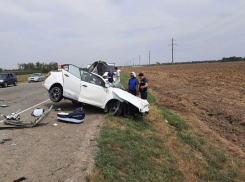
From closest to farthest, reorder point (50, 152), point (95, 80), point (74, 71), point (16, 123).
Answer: point (50, 152) → point (16, 123) → point (95, 80) → point (74, 71)

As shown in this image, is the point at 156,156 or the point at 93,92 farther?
the point at 93,92

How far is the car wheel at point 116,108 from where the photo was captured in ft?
32.4

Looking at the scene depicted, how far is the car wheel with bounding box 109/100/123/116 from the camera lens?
32.4 ft

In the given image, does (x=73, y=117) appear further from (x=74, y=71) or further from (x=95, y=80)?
(x=74, y=71)

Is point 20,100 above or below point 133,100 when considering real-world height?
below

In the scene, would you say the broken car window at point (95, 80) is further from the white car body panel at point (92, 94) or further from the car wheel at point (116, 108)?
the car wheel at point (116, 108)

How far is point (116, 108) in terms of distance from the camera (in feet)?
32.7

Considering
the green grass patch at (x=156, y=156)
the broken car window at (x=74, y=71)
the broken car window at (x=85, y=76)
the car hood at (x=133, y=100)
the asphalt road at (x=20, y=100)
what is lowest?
the green grass patch at (x=156, y=156)

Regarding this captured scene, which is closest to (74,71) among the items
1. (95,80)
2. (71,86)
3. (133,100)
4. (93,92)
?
(71,86)

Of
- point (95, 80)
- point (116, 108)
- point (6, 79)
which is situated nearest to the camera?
point (116, 108)

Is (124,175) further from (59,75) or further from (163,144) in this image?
(59,75)

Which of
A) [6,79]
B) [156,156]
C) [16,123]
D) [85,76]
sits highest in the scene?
[85,76]

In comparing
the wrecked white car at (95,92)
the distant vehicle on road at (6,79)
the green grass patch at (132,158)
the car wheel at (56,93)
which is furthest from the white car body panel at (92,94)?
the distant vehicle on road at (6,79)

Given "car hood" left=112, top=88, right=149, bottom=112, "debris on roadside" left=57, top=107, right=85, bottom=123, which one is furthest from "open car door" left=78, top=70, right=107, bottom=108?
"debris on roadside" left=57, top=107, right=85, bottom=123
